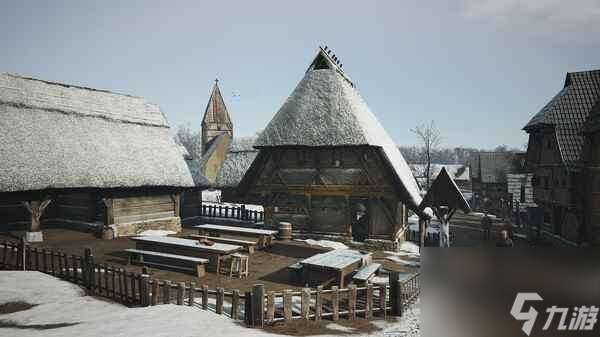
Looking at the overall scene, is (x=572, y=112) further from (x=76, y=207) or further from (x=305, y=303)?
(x=76, y=207)

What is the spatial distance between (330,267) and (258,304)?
10.3 feet

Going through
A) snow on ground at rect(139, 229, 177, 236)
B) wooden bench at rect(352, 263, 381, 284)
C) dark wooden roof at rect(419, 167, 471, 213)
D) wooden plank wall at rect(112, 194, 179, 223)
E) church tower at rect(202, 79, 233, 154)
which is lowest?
snow on ground at rect(139, 229, 177, 236)

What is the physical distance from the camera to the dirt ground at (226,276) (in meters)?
10.6

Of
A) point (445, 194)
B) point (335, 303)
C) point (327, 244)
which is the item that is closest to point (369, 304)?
point (335, 303)

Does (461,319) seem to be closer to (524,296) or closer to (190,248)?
(524,296)

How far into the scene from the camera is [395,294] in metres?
8.29

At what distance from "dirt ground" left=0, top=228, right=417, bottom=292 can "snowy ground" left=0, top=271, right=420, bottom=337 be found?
256 centimetres

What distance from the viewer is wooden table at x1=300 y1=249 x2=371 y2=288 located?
9650 millimetres

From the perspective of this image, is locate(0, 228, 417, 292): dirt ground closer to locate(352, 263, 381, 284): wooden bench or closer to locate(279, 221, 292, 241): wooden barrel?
locate(279, 221, 292, 241): wooden barrel

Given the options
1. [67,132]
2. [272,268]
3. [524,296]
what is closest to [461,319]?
[524,296]

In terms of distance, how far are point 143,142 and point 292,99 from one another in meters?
9.85

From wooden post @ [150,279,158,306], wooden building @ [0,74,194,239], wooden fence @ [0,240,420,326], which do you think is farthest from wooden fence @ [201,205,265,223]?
wooden post @ [150,279,158,306]

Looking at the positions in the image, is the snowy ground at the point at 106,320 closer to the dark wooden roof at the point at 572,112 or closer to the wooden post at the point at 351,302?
the wooden post at the point at 351,302

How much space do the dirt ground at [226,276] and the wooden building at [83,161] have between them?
3.93 ft
